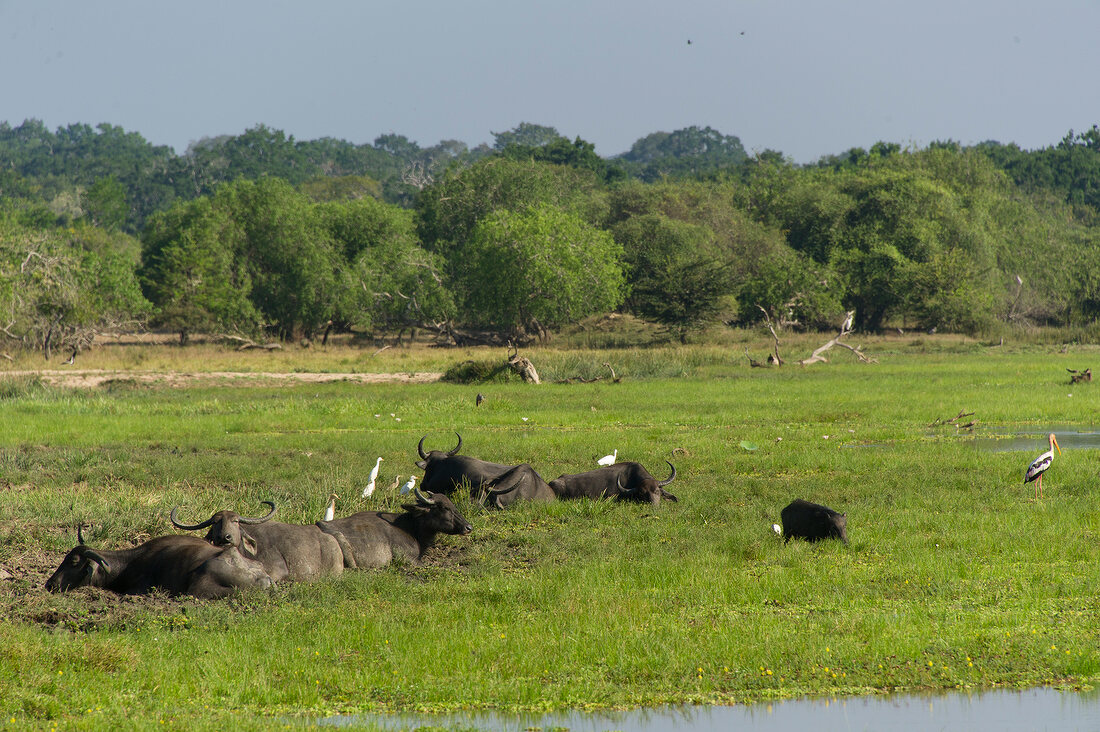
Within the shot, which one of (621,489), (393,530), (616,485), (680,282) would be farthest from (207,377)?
(680,282)

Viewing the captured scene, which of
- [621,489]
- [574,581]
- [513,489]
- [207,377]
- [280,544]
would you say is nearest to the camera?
[574,581]

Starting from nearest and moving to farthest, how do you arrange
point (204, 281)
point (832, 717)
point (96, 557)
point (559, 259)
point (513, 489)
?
point (832, 717) → point (96, 557) → point (513, 489) → point (559, 259) → point (204, 281)

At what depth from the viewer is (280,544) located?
9.34 meters

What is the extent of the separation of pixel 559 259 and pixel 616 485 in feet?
115

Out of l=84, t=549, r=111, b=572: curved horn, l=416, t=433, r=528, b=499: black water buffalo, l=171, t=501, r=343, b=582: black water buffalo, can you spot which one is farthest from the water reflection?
l=416, t=433, r=528, b=499: black water buffalo

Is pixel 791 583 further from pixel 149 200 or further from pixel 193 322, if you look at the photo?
pixel 149 200

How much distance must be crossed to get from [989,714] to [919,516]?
5002mm

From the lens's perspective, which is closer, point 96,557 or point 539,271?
point 96,557

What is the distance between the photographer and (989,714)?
634cm

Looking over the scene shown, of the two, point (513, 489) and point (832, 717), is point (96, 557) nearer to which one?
point (513, 489)

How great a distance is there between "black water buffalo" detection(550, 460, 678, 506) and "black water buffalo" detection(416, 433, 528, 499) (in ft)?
2.62

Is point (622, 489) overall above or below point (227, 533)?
below

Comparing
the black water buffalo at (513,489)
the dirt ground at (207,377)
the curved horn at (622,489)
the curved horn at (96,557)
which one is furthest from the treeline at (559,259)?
the curved horn at (96,557)

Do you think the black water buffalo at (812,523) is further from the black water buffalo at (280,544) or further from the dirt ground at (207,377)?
the dirt ground at (207,377)
